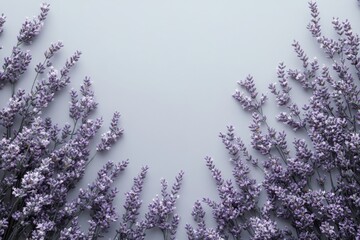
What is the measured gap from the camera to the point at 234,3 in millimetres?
2707

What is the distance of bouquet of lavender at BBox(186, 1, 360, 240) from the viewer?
2.20 metres

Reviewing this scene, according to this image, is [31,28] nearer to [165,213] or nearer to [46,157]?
[46,157]

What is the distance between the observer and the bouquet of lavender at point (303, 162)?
7.23 ft

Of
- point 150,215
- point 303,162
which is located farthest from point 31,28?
point 303,162

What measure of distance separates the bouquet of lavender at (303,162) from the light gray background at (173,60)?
3.4 inches

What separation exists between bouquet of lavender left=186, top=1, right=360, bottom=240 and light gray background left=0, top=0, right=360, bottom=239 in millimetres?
85

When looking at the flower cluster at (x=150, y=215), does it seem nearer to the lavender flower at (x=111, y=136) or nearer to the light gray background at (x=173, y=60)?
the light gray background at (x=173, y=60)

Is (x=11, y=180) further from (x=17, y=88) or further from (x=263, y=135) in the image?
(x=263, y=135)

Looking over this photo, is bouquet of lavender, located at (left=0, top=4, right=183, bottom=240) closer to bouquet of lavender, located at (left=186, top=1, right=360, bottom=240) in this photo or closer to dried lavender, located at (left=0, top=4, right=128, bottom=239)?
dried lavender, located at (left=0, top=4, right=128, bottom=239)

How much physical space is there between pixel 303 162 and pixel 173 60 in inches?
33.6

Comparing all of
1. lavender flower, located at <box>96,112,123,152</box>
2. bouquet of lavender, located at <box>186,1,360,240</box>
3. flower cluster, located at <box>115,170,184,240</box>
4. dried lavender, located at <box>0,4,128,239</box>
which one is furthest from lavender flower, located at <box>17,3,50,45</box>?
bouquet of lavender, located at <box>186,1,360,240</box>

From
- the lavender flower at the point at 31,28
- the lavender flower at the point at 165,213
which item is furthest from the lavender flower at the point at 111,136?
the lavender flower at the point at 31,28

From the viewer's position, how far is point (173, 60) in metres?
2.65

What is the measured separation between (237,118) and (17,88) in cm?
114
